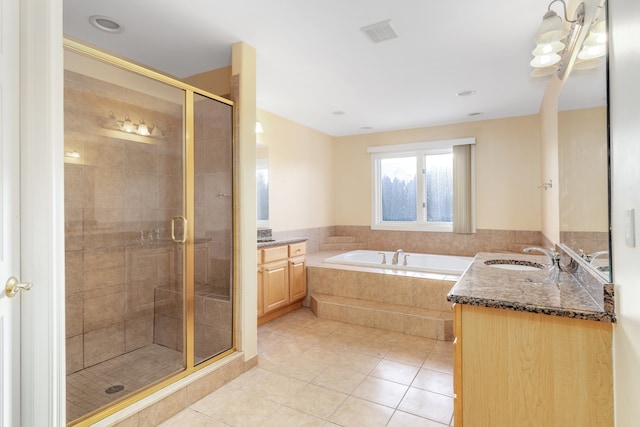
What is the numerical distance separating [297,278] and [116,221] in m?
2.00

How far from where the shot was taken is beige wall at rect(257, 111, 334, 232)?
4309mm

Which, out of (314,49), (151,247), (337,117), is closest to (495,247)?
(337,117)

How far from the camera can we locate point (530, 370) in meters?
1.28

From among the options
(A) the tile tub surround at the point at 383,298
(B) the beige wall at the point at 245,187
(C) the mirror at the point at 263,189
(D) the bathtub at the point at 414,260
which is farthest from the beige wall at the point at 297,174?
(B) the beige wall at the point at 245,187

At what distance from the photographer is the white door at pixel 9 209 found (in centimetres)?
127

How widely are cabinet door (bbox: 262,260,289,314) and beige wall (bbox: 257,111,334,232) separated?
0.88 meters

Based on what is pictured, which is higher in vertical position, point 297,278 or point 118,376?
point 297,278

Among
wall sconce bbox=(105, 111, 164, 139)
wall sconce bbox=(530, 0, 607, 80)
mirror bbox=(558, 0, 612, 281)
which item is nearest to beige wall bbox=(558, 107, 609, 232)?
mirror bbox=(558, 0, 612, 281)

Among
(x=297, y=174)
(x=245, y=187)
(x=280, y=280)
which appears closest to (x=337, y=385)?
(x=280, y=280)

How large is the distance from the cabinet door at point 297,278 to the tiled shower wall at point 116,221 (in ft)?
4.91

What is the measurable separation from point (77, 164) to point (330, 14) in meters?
2.00

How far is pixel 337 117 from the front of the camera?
4.56 metres

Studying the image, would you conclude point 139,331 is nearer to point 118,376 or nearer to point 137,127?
point 118,376

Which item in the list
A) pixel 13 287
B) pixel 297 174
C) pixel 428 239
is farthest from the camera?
pixel 428 239
